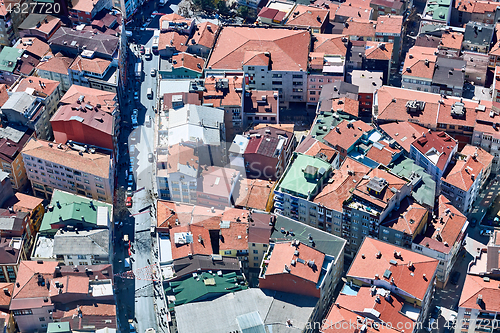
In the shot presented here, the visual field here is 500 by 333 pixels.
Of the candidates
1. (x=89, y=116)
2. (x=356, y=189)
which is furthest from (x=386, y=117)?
(x=89, y=116)

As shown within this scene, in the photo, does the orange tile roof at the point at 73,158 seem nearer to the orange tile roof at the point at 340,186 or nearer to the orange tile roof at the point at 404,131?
the orange tile roof at the point at 340,186

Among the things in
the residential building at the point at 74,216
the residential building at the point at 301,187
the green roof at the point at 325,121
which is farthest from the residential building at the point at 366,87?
the residential building at the point at 74,216

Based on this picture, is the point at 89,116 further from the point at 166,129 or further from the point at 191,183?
the point at 191,183

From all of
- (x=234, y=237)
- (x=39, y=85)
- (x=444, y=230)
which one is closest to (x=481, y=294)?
(x=444, y=230)

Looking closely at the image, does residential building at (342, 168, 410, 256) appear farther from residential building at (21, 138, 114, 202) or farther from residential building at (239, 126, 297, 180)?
residential building at (21, 138, 114, 202)

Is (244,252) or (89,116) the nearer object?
(244,252)

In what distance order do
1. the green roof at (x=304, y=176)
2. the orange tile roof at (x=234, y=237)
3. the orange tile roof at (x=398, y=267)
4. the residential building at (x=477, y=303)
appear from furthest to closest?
1. the green roof at (x=304, y=176)
2. the orange tile roof at (x=234, y=237)
3. the orange tile roof at (x=398, y=267)
4. the residential building at (x=477, y=303)

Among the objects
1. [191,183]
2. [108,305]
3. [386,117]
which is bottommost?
[108,305]
